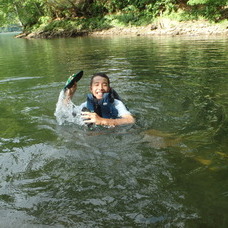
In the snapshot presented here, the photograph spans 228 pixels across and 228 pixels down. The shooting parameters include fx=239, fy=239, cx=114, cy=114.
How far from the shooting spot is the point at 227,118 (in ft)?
13.8

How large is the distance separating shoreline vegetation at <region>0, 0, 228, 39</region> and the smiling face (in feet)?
56.7

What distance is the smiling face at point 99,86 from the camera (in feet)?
13.7

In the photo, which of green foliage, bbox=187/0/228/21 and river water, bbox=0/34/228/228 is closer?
river water, bbox=0/34/228/228

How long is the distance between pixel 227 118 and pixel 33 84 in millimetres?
5623

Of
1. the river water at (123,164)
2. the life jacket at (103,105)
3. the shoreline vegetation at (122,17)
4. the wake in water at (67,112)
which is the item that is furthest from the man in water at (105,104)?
the shoreline vegetation at (122,17)

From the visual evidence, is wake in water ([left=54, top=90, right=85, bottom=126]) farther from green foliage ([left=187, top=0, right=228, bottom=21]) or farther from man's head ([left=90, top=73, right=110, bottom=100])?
green foliage ([left=187, top=0, right=228, bottom=21])

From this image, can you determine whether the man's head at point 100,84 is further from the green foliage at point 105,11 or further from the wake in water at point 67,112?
the green foliage at point 105,11

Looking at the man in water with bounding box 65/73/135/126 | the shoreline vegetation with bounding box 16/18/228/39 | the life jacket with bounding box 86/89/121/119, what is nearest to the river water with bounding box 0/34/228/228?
the man in water with bounding box 65/73/135/126

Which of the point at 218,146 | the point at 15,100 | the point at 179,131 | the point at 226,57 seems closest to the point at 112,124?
the point at 179,131

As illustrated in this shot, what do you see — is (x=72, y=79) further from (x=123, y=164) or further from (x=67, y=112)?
(x=123, y=164)

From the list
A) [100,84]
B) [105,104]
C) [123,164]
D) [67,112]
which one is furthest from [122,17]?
[123,164]

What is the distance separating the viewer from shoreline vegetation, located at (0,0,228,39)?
20531mm

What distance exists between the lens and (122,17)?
2744 centimetres

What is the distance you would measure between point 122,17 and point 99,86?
84.0 ft
